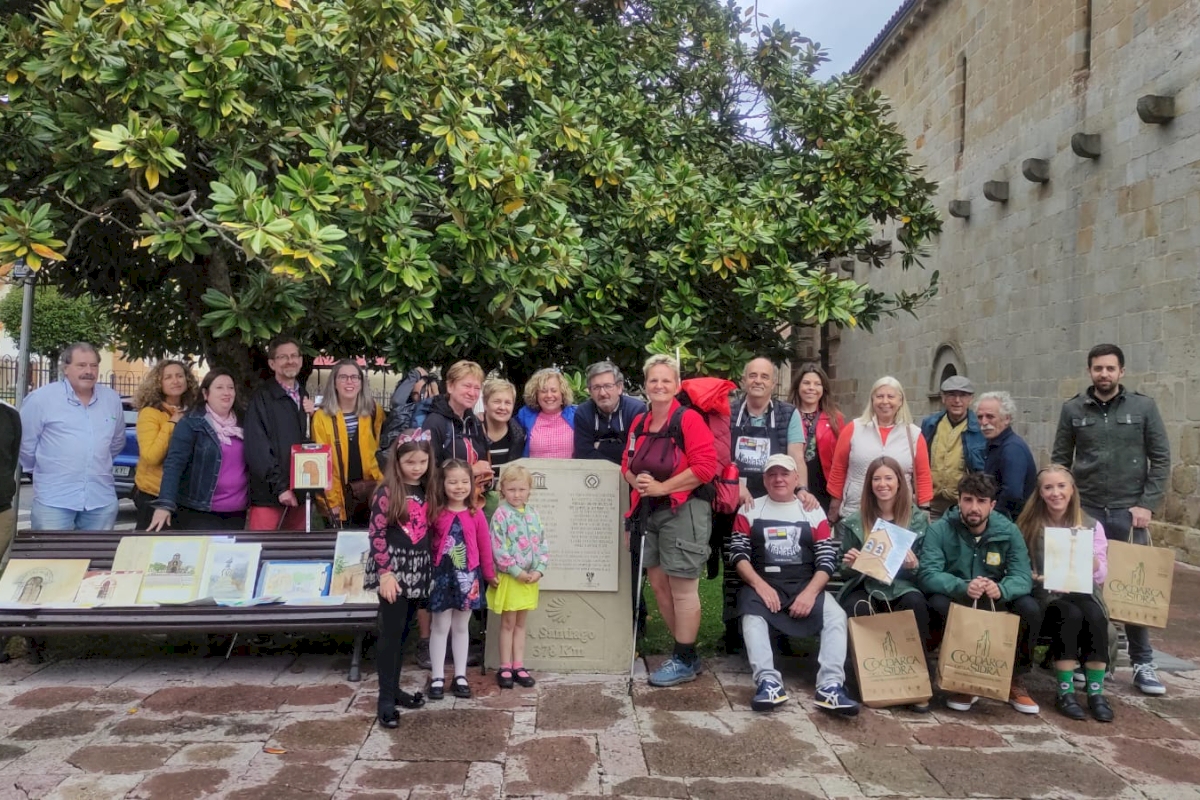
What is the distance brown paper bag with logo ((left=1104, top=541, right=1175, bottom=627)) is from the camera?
5082 mm

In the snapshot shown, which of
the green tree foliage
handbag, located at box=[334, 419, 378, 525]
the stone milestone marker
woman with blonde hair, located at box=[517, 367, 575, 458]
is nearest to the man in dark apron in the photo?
the stone milestone marker

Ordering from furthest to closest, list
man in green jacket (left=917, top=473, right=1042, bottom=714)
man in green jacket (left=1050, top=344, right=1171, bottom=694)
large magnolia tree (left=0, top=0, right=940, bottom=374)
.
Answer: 1. man in green jacket (left=1050, top=344, right=1171, bottom=694)
2. large magnolia tree (left=0, top=0, right=940, bottom=374)
3. man in green jacket (left=917, top=473, right=1042, bottom=714)

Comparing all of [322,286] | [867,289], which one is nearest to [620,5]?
[867,289]

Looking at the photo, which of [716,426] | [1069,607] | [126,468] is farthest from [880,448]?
[126,468]

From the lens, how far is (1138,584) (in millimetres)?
5109

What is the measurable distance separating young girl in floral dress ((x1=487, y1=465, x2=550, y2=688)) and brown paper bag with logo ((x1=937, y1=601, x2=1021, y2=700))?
2.14 m

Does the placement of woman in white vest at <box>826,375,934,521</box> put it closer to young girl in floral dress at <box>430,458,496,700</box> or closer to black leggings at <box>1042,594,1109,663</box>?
black leggings at <box>1042,594,1109,663</box>

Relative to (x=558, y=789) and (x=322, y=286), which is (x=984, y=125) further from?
(x=558, y=789)

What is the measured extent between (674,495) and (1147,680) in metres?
2.74

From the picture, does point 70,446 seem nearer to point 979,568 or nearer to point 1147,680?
point 979,568

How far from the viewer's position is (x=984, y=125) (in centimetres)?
1490

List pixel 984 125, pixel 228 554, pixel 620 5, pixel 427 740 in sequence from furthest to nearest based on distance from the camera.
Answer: pixel 984 125 < pixel 620 5 < pixel 228 554 < pixel 427 740

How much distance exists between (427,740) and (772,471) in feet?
7.34

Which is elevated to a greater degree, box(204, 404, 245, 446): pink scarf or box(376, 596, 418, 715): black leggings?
box(204, 404, 245, 446): pink scarf
